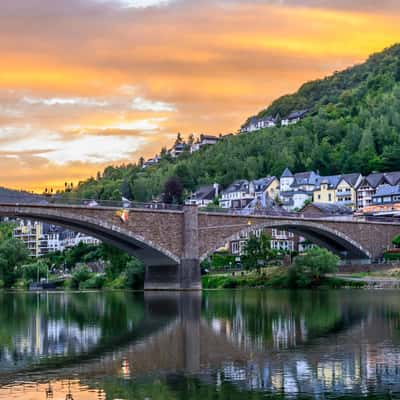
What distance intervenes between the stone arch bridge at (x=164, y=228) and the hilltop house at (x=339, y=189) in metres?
47.8

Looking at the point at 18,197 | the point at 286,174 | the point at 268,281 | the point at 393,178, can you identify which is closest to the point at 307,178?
the point at 286,174

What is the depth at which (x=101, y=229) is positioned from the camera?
64125 mm

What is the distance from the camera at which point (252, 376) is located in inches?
786

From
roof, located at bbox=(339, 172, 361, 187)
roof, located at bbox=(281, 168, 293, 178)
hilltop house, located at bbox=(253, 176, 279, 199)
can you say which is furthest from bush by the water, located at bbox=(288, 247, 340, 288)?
roof, located at bbox=(281, 168, 293, 178)

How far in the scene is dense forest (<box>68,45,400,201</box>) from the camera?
142 m

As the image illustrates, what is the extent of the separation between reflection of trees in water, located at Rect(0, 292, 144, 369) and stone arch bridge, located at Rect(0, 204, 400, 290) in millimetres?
10911

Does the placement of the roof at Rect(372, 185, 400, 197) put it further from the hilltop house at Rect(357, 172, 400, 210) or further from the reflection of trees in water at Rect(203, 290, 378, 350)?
the reflection of trees in water at Rect(203, 290, 378, 350)

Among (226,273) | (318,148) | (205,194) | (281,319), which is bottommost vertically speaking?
(281,319)

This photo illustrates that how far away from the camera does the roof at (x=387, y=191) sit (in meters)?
114

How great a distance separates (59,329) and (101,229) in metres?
28.8

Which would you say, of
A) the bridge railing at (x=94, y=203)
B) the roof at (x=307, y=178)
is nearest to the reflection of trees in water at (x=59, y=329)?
the bridge railing at (x=94, y=203)

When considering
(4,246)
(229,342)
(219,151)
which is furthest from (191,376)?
(219,151)

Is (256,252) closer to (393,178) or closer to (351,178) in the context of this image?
(393,178)

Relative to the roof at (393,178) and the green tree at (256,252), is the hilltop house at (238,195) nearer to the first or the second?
the roof at (393,178)
